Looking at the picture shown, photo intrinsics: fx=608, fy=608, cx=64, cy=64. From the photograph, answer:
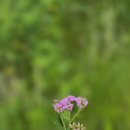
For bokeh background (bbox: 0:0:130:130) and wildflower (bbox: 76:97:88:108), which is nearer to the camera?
wildflower (bbox: 76:97:88:108)

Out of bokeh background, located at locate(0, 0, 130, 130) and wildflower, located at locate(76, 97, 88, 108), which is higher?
bokeh background, located at locate(0, 0, 130, 130)

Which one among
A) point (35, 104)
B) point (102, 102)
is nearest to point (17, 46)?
point (35, 104)

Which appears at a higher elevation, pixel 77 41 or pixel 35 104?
pixel 77 41

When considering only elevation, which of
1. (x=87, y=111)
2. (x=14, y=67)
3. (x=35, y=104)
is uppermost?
(x=14, y=67)

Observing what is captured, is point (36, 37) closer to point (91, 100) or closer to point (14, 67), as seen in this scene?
point (14, 67)

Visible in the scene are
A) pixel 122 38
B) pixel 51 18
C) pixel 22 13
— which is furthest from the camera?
pixel 122 38

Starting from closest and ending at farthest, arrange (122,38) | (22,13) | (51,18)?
1. (22,13)
2. (51,18)
3. (122,38)

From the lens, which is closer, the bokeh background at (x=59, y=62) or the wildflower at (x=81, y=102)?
the wildflower at (x=81, y=102)

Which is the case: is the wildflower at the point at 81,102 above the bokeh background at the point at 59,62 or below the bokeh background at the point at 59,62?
below
